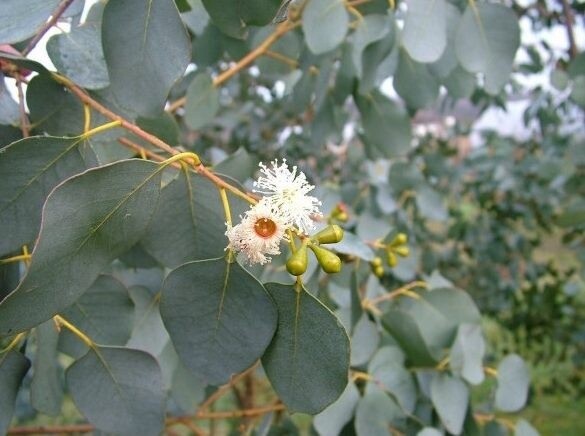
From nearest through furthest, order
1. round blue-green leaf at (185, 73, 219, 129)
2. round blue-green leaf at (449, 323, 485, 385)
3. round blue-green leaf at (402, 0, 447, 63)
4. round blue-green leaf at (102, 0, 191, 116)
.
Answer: round blue-green leaf at (102, 0, 191, 116), round blue-green leaf at (402, 0, 447, 63), round blue-green leaf at (449, 323, 485, 385), round blue-green leaf at (185, 73, 219, 129)

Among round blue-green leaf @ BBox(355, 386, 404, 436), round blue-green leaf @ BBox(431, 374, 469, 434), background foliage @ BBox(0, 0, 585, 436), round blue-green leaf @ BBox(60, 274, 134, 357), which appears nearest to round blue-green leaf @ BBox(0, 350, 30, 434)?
background foliage @ BBox(0, 0, 585, 436)

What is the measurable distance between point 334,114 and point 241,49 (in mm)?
257

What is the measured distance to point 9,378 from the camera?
738 millimetres

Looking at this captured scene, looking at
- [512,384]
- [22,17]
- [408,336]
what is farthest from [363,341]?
[22,17]

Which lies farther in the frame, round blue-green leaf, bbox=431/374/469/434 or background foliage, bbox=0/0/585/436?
round blue-green leaf, bbox=431/374/469/434

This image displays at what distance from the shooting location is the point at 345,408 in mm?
1046

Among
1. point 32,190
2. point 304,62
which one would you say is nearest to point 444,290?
point 304,62

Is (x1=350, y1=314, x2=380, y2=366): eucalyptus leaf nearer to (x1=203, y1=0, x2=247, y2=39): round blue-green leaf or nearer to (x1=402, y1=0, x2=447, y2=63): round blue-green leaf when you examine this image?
(x1=402, y1=0, x2=447, y2=63): round blue-green leaf

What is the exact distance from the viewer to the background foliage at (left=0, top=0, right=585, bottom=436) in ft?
2.21

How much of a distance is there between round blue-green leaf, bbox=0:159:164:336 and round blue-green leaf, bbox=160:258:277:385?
7 cm

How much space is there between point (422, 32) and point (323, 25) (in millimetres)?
164

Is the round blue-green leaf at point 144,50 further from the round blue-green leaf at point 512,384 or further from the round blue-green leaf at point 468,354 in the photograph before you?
the round blue-green leaf at point 512,384

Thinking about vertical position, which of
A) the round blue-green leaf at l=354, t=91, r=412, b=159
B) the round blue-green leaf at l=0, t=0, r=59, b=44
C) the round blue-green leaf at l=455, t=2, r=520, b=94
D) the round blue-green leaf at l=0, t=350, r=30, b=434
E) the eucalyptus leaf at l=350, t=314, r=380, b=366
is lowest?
the eucalyptus leaf at l=350, t=314, r=380, b=366

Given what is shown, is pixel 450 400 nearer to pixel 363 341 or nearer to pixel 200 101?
pixel 363 341
